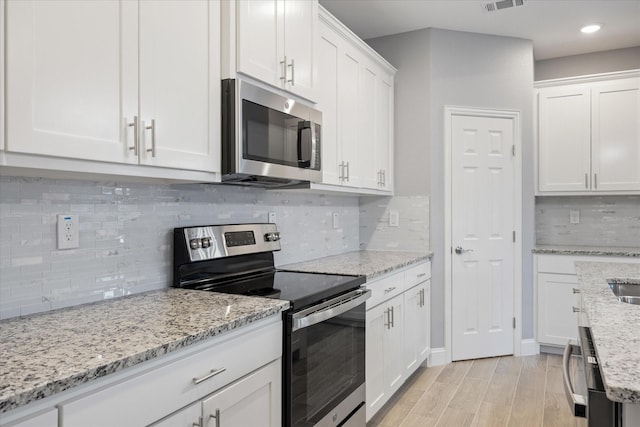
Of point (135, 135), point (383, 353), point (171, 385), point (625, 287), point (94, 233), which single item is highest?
point (135, 135)

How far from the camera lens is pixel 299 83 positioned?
217cm

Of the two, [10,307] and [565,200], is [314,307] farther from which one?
[565,200]

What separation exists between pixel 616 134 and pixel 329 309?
3228 mm

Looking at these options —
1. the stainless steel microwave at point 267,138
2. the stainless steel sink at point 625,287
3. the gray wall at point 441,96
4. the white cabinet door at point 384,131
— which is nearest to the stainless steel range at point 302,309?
the stainless steel microwave at point 267,138

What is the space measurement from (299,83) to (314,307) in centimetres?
109

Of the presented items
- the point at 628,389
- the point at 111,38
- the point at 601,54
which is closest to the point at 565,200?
the point at 601,54

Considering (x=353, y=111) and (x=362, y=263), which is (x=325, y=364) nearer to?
(x=362, y=263)

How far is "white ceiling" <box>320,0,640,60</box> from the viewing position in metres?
3.10

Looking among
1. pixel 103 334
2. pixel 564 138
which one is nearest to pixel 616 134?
pixel 564 138

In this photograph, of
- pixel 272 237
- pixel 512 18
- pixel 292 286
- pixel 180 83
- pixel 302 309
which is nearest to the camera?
pixel 180 83

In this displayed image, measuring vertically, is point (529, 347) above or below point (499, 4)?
below

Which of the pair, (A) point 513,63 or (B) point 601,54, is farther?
(B) point 601,54

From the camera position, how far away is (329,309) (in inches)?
73.0

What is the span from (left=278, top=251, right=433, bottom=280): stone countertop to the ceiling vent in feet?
5.98
